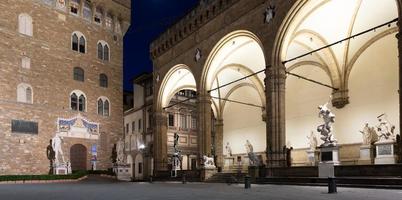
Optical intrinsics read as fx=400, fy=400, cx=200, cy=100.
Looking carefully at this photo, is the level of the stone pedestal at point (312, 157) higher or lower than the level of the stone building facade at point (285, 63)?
lower

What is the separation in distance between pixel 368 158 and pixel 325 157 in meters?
7.09

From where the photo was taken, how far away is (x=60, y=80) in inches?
1184

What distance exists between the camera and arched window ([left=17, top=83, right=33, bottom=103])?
27.4 metres

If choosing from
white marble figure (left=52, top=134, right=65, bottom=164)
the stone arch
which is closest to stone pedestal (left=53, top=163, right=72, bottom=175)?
white marble figure (left=52, top=134, right=65, bottom=164)

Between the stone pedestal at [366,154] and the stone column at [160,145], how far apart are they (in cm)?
1395

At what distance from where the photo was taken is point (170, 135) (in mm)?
35344

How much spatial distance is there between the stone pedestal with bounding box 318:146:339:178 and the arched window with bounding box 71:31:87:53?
2267 centimetres

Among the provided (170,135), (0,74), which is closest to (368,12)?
(170,135)

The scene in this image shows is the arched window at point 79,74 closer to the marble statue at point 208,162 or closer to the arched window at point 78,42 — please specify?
the arched window at point 78,42

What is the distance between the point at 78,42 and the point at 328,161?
23.4 m

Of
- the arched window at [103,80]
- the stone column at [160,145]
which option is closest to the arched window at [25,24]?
the arched window at [103,80]

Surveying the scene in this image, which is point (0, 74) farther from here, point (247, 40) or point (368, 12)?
point (368, 12)

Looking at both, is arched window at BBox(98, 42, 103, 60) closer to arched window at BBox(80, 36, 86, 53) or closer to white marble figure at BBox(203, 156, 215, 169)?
arched window at BBox(80, 36, 86, 53)

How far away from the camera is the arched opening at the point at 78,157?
30.3 meters
